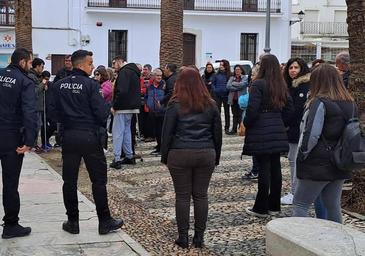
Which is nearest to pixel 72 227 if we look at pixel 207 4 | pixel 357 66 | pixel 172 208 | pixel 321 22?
pixel 172 208

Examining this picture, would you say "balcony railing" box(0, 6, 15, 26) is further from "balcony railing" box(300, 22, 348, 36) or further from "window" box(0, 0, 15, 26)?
"balcony railing" box(300, 22, 348, 36)

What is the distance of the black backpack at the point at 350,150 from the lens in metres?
5.16

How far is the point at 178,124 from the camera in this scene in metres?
5.76

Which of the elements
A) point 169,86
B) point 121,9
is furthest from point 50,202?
point 121,9

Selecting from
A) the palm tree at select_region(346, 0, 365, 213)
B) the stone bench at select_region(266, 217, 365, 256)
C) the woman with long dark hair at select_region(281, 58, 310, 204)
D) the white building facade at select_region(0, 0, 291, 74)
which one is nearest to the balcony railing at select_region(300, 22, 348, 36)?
the white building facade at select_region(0, 0, 291, 74)

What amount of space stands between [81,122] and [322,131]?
2329 mm

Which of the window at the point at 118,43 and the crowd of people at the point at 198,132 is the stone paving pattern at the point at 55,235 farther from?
the window at the point at 118,43

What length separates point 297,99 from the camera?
7.29 metres

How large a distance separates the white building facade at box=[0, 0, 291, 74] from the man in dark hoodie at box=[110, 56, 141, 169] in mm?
21529

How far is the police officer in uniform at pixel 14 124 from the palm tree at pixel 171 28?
1011cm

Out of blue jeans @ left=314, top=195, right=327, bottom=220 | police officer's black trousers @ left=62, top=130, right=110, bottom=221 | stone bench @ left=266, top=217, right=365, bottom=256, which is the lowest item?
blue jeans @ left=314, top=195, right=327, bottom=220

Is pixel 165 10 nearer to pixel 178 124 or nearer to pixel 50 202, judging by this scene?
pixel 50 202

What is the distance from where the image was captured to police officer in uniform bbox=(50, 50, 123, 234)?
19.6ft

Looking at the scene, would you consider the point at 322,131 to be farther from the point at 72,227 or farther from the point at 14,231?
the point at 14,231
